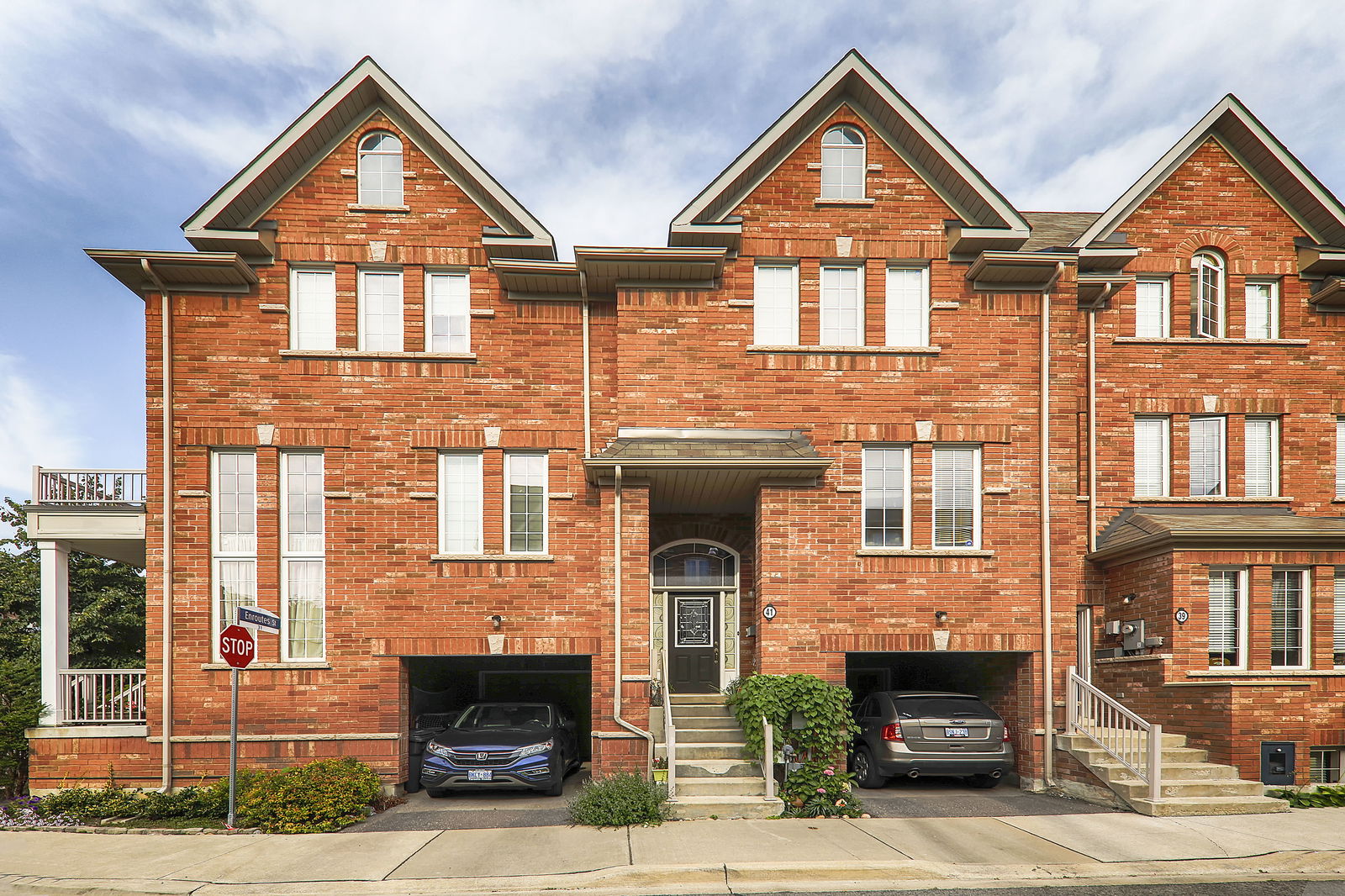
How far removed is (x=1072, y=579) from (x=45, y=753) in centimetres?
1601

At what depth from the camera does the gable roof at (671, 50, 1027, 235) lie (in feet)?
46.4

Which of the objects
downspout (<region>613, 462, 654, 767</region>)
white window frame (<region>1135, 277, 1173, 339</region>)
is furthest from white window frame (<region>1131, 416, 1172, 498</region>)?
downspout (<region>613, 462, 654, 767</region>)

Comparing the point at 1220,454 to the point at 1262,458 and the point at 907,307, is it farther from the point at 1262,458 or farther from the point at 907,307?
the point at 907,307

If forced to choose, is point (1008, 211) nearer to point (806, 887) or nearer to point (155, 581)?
point (806, 887)

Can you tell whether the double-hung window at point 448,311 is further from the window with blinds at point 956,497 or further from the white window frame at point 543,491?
the window with blinds at point 956,497

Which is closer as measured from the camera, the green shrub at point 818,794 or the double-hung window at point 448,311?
the green shrub at point 818,794

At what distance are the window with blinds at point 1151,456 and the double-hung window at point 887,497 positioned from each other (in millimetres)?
4428

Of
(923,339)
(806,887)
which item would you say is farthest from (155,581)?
(923,339)

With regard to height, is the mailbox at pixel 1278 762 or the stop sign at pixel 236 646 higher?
the stop sign at pixel 236 646

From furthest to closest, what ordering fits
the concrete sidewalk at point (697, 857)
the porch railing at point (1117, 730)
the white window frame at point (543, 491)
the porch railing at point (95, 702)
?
the white window frame at point (543, 491), the porch railing at point (95, 702), the porch railing at point (1117, 730), the concrete sidewalk at point (697, 857)

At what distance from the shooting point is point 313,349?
46.9ft

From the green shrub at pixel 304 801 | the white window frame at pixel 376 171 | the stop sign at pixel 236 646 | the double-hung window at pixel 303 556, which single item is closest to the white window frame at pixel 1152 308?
the white window frame at pixel 376 171

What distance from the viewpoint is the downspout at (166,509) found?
44.2 ft

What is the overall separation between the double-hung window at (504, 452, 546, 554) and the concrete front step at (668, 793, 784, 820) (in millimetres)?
4530
